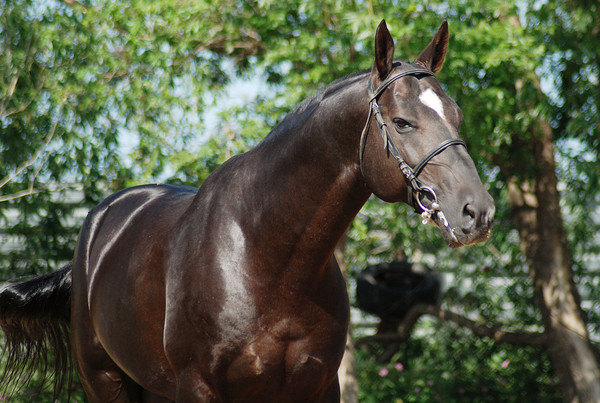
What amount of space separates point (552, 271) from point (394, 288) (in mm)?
1937

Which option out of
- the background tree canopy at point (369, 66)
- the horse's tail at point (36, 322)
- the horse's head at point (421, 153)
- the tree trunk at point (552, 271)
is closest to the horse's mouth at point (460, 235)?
the horse's head at point (421, 153)

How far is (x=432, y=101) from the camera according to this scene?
2111 mm

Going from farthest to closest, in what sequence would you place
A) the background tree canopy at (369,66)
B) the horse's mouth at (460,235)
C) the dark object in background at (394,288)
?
the dark object in background at (394,288), the background tree canopy at (369,66), the horse's mouth at (460,235)

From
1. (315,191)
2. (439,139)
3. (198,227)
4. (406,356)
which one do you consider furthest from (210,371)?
(406,356)

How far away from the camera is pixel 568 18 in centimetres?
648

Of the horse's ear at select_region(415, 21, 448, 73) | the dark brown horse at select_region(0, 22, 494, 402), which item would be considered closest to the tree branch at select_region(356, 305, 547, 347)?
the dark brown horse at select_region(0, 22, 494, 402)

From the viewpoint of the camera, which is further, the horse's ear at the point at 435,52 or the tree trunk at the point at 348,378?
the tree trunk at the point at 348,378

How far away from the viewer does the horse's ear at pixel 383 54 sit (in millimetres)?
2176

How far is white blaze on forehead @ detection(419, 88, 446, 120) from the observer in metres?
2.10

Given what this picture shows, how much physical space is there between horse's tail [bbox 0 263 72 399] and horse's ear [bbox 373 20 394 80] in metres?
2.32

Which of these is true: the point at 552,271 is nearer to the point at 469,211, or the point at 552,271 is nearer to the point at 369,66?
the point at 369,66

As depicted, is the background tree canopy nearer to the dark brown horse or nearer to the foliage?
the foliage

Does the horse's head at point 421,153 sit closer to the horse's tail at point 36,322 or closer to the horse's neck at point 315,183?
the horse's neck at point 315,183

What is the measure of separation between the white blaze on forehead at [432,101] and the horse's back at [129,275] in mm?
1164
